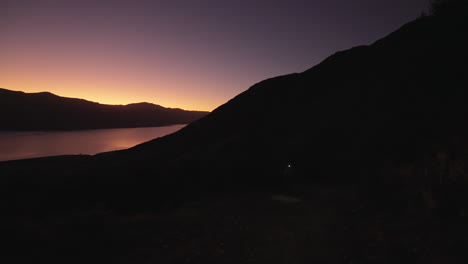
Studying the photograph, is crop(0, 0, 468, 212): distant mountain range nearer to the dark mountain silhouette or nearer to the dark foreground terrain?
the dark mountain silhouette

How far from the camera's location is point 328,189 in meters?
14.1

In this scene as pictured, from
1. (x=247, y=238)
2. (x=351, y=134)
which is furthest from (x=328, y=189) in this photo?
(x=351, y=134)

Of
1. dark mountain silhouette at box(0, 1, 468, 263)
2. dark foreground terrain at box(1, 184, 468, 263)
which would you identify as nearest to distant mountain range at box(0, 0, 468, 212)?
dark mountain silhouette at box(0, 1, 468, 263)

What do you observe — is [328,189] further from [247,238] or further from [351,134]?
[351,134]

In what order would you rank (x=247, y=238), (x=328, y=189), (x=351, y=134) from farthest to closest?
1. (x=351, y=134)
2. (x=328, y=189)
3. (x=247, y=238)

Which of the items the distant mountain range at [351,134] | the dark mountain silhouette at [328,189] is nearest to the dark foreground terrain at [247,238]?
the dark mountain silhouette at [328,189]

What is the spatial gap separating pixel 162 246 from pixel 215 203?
537 cm

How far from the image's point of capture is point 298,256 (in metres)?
6.77

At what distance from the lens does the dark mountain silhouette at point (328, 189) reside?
7191 millimetres

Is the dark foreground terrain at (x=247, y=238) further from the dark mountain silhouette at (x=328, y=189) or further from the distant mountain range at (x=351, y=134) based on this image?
the distant mountain range at (x=351, y=134)

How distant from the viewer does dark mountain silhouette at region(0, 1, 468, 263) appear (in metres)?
7.19

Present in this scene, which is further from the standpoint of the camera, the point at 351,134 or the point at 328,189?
the point at 351,134

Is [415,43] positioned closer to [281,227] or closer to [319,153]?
[319,153]


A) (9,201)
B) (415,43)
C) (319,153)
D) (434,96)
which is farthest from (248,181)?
(415,43)
